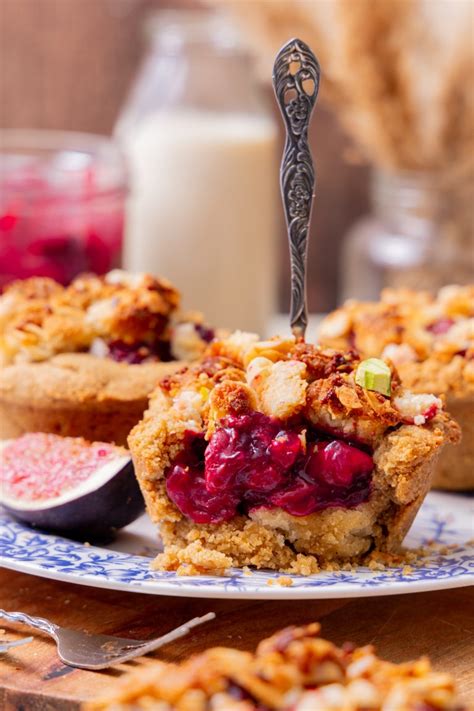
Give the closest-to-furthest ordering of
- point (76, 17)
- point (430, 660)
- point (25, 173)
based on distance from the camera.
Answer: point (430, 660) < point (25, 173) < point (76, 17)

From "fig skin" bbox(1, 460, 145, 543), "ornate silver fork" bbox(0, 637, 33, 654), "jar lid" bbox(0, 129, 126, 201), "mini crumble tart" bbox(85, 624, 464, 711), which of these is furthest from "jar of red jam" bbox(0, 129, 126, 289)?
"mini crumble tart" bbox(85, 624, 464, 711)

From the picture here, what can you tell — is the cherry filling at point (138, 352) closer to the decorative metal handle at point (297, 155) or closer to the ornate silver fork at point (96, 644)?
the decorative metal handle at point (297, 155)

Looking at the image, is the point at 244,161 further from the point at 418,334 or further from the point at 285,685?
the point at 285,685

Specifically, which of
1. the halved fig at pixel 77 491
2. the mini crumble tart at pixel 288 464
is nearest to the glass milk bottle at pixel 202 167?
the halved fig at pixel 77 491

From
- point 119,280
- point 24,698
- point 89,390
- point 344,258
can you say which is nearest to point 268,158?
point 344,258

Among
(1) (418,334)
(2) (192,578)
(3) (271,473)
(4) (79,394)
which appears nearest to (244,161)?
(1) (418,334)

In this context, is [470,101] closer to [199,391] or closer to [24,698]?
[199,391]

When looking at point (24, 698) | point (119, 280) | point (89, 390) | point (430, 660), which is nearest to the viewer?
point (24, 698)

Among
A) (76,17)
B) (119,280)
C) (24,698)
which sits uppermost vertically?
(76,17)
